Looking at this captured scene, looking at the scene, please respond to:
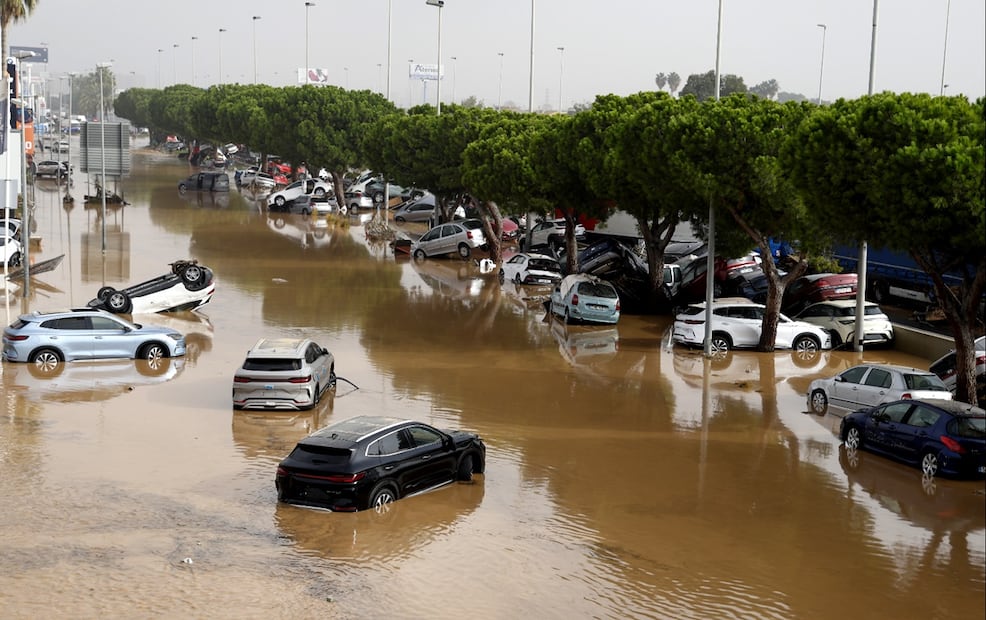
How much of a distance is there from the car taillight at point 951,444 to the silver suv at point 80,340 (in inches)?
680

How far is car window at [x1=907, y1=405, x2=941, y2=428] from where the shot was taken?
59.6 feet

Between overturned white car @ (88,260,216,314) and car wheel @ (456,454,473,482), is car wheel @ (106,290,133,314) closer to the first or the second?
overturned white car @ (88,260,216,314)

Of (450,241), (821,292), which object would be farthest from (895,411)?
(450,241)

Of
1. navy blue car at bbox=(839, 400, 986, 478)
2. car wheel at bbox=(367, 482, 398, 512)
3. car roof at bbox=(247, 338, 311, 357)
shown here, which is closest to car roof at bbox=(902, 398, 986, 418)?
navy blue car at bbox=(839, 400, 986, 478)

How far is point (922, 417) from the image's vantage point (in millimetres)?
18422

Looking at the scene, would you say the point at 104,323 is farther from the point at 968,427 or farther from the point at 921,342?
the point at 921,342

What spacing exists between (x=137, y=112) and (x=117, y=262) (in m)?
120

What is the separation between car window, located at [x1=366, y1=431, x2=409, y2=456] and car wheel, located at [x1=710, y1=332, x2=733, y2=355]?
588 inches

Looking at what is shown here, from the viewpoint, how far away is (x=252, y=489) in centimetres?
1728

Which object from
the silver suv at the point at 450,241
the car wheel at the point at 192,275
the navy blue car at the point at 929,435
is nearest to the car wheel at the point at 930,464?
the navy blue car at the point at 929,435

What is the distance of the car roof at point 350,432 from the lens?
16.4m

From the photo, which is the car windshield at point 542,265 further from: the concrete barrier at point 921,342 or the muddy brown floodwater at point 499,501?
the concrete barrier at point 921,342

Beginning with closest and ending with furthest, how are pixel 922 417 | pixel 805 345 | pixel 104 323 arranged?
pixel 922 417 < pixel 104 323 < pixel 805 345

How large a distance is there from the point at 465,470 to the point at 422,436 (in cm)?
100
